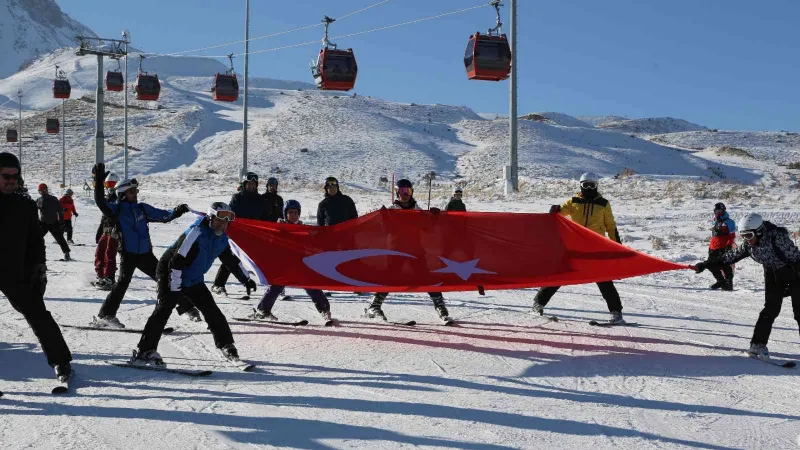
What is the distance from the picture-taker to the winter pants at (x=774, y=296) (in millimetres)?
7426

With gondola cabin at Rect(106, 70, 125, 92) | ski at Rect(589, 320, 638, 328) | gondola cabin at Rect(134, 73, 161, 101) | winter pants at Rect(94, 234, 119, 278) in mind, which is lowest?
ski at Rect(589, 320, 638, 328)

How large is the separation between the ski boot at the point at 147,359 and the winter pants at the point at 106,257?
4.50 metres

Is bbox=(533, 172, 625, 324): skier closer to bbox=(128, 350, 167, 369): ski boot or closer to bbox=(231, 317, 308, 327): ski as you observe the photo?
bbox=(231, 317, 308, 327): ski

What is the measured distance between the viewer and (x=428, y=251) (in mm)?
9227

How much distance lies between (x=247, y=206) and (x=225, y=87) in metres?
21.3

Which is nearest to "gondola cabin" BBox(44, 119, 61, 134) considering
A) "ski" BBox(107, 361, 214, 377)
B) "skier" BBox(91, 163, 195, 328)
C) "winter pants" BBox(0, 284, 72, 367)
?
"skier" BBox(91, 163, 195, 328)

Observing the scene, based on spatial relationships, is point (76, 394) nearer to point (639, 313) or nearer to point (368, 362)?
point (368, 362)

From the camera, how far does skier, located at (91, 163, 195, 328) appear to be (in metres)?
8.74

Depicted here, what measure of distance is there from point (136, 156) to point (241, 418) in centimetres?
6844

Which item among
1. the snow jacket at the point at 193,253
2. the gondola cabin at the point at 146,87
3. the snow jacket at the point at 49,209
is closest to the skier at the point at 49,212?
the snow jacket at the point at 49,209

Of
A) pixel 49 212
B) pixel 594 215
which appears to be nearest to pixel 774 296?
pixel 594 215

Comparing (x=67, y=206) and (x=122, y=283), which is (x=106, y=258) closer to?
(x=122, y=283)

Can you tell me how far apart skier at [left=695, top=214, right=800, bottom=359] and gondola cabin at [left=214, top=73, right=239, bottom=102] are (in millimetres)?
26516

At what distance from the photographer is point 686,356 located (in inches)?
307
